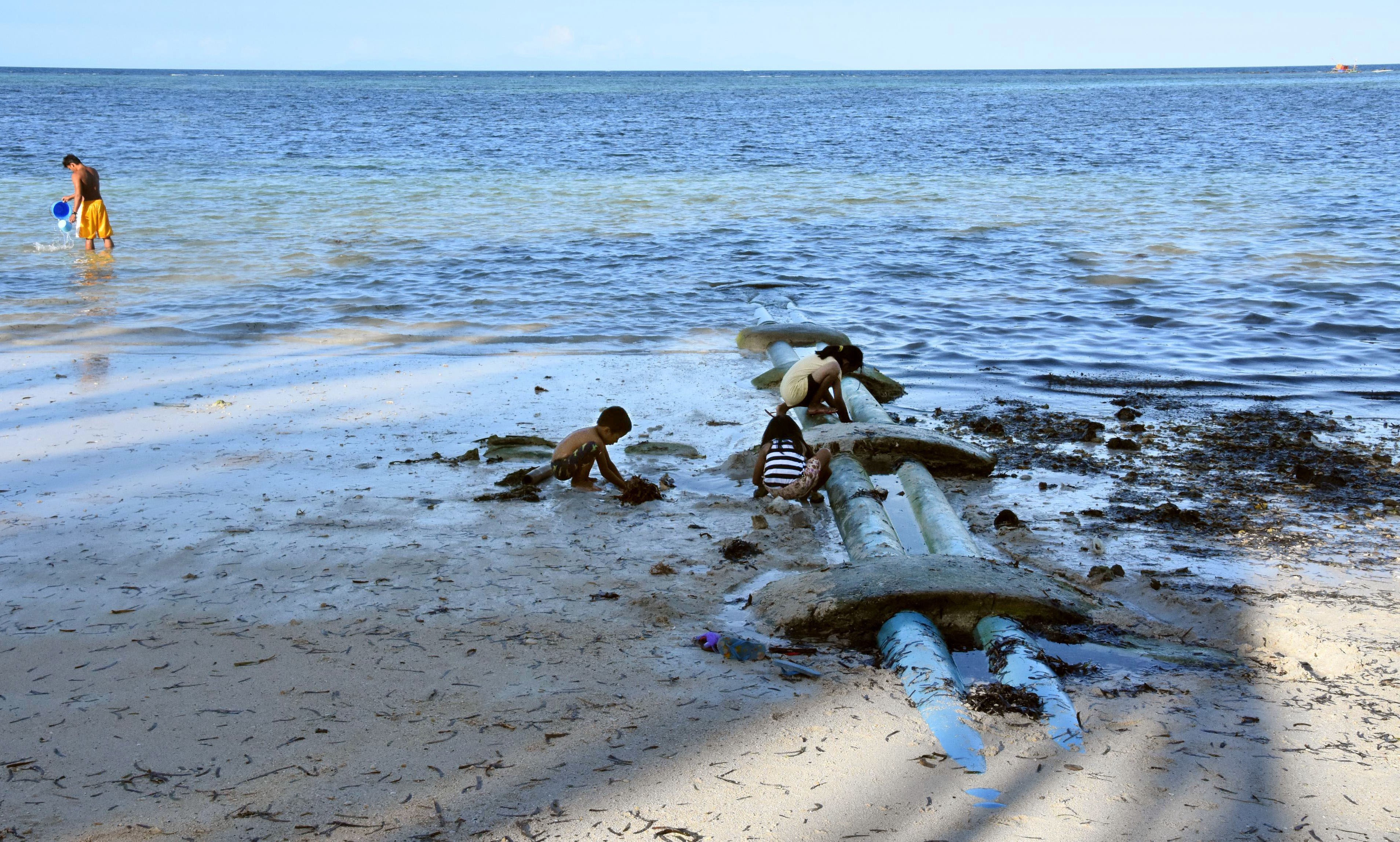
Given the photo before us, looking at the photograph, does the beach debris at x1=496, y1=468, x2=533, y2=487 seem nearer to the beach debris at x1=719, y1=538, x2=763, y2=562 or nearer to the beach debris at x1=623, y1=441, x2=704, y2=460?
the beach debris at x1=623, y1=441, x2=704, y2=460

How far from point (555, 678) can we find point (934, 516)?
2553 mm

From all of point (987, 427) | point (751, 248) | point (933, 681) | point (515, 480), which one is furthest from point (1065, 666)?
point (751, 248)

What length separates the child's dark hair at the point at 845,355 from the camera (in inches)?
308

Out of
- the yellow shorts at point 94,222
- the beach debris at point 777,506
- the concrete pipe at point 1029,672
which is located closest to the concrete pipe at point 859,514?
the beach debris at point 777,506

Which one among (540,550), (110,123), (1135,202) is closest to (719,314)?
(540,550)

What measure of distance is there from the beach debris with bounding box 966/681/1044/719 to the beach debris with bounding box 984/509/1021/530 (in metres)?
1.99

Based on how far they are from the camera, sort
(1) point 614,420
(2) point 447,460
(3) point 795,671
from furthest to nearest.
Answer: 1. (2) point 447,460
2. (1) point 614,420
3. (3) point 795,671

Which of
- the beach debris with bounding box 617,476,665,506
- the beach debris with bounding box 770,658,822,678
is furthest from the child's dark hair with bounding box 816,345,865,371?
the beach debris with bounding box 770,658,822,678

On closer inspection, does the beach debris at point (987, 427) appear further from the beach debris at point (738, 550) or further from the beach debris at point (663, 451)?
the beach debris at point (738, 550)

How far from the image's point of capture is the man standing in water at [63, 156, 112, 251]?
50.3 feet

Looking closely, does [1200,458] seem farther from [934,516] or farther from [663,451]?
[663,451]

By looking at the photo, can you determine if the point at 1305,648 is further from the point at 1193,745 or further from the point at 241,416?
the point at 241,416

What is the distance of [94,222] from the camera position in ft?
51.4

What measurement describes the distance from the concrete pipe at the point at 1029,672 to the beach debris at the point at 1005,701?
3cm
